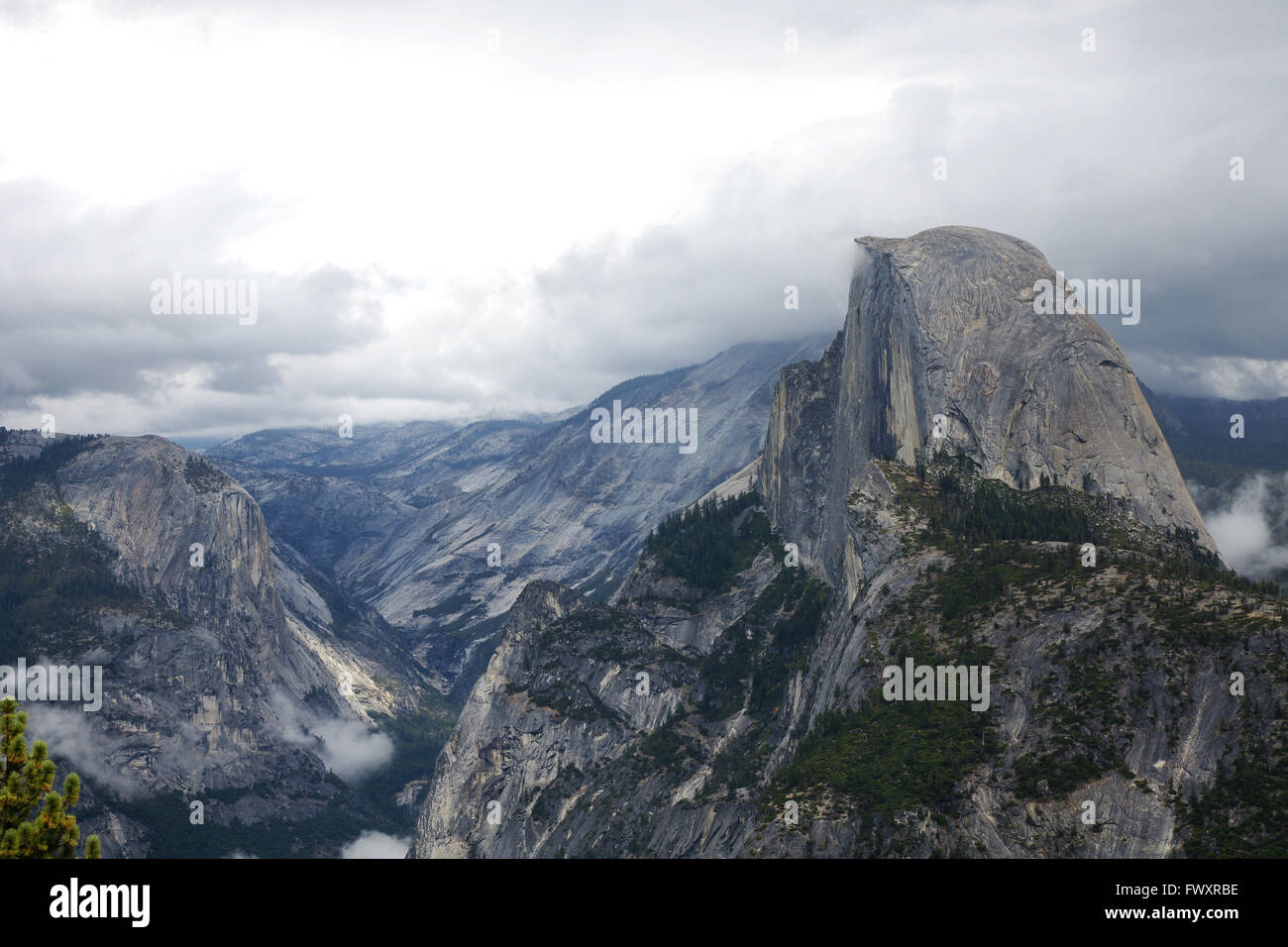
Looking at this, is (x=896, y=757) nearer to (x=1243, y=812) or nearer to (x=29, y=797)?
(x=1243, y=812)

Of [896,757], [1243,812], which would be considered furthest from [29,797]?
[896,757]

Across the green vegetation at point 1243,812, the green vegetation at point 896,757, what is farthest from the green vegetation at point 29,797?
the green vegetation at point 896,757

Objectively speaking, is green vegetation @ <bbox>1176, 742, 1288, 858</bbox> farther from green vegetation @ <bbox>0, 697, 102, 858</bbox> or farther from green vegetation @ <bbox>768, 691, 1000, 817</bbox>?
green vegetation @ <bbox>0, 697, 102, 858</bbox>

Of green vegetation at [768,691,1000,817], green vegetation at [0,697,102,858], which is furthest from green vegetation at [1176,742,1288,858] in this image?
green vegetation at [0,697,102,858]
